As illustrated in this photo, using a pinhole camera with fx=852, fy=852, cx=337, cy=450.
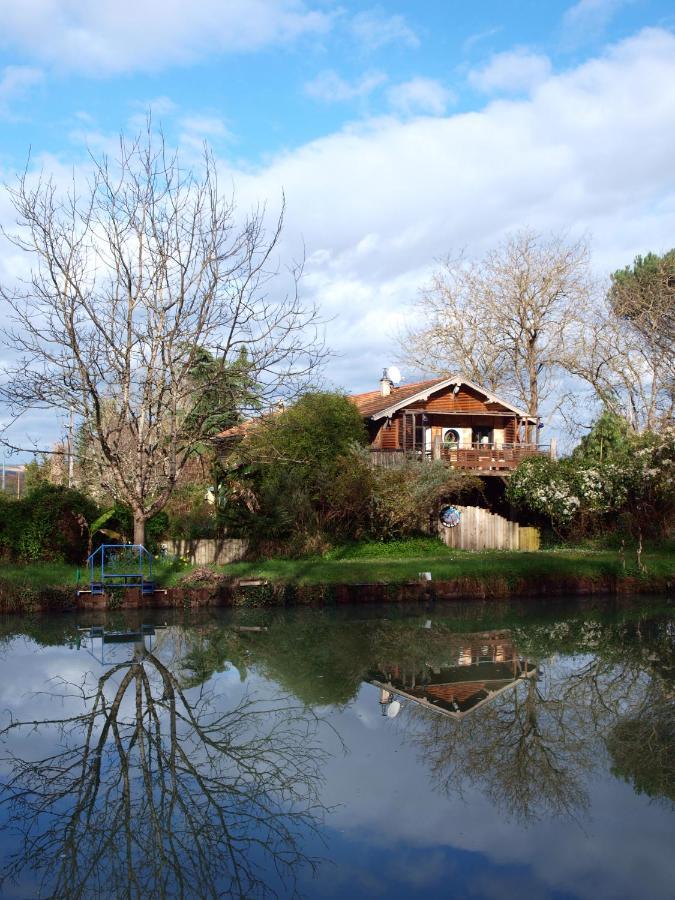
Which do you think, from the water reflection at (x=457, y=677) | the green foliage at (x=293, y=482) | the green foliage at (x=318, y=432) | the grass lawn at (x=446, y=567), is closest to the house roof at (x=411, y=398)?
the green foliage at (x=318, y=432)

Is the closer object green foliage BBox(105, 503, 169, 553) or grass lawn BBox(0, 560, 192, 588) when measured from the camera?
grass lawn BBox(0, 560, 192, 588)

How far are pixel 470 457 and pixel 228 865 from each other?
27.0m

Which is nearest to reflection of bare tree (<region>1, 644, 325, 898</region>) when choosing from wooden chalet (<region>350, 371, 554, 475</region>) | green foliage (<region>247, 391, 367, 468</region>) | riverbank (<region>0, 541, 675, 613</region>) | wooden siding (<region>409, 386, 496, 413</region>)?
riverbank (<region>0, 541, 675, 613</region>)

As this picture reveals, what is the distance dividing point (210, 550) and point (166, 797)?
17.0 metres

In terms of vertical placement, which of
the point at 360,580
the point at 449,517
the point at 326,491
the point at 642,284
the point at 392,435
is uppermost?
the point at 642,284

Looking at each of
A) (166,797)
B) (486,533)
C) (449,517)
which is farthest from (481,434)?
(166,797)

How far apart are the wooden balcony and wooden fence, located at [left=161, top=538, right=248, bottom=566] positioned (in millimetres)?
6978

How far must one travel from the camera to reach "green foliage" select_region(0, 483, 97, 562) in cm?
2167

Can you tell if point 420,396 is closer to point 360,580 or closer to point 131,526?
point 360,580

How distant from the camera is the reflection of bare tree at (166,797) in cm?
648

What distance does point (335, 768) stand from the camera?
8914 mm

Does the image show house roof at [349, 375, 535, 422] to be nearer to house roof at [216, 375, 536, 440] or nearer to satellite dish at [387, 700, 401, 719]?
house roof at [216, 375, 536, 440]

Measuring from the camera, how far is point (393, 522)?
27.3 meters

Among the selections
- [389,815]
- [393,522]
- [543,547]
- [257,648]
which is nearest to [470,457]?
[543,547]
